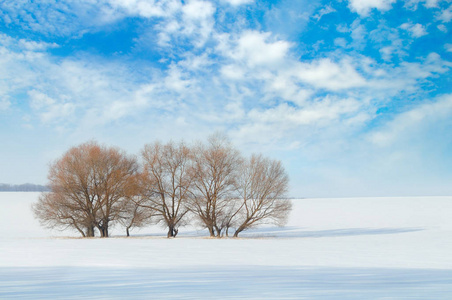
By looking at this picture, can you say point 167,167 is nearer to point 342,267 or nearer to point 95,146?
point 95,146

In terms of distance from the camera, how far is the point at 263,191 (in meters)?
31.8

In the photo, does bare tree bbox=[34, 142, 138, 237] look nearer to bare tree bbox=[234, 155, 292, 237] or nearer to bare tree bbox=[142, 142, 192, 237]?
bare tree bbox=[142, 142, 192, 237]

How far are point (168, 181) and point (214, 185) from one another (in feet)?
15.0

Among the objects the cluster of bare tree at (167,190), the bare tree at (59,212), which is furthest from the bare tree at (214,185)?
the bare tree at (59,212)

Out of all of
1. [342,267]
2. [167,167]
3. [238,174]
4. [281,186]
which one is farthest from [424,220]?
[342,267]

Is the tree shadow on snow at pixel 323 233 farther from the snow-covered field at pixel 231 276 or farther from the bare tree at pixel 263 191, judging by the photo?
the snow-covered field at pixel 231 276

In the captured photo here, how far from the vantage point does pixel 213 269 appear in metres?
11.7

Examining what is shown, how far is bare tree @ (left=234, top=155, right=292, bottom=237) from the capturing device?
102 ft

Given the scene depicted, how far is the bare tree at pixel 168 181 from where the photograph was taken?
32.1m

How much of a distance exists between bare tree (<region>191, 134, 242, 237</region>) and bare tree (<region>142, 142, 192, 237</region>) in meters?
0.95

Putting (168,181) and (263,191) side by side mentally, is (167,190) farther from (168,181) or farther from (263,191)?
(263,191)

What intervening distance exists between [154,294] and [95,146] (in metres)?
28.4

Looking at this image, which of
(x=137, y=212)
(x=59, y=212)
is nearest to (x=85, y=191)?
(x=59, y=212)

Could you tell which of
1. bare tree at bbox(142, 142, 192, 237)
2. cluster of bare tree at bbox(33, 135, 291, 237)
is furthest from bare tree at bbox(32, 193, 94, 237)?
bare tree at bbox(142, 142, 192, 237)
